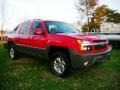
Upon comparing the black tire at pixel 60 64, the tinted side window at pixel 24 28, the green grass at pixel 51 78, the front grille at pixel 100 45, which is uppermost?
the tinted side window at pixel 24 28

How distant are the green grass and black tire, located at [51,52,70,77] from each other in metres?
0.19

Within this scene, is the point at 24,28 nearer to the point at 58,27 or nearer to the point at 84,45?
the point at 58,27

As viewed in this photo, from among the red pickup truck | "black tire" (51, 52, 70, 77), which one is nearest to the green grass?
"black tire" (51, 52, 70, 77)

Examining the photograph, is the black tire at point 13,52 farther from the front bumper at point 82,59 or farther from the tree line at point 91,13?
the tree line at point 91,13

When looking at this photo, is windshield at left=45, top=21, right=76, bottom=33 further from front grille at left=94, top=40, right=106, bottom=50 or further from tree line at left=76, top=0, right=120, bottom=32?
tree line at left=76, top=0, right=120, bottom=32

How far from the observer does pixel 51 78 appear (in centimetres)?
645

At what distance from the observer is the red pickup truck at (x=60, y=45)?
582cm

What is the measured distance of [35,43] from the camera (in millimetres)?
7297

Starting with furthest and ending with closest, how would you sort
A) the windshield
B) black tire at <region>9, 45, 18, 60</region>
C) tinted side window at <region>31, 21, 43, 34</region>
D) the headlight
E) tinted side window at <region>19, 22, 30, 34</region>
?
black tire at <region>9, 45, 18, 60</region> < tinted side window at <region>19, 22, 30, 34</region> < tinted side window at <region>31, 21, 43, 34</region> < the windshield < the headlight

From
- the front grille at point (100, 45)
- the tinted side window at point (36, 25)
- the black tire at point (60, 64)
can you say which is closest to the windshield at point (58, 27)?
the tinted side window at point (36, 25)

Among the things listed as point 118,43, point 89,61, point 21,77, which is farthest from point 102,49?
point 118,43

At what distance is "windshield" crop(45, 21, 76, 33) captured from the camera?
7075mm

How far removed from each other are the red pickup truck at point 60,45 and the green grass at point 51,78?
1.58 ft

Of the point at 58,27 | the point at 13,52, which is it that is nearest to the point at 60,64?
the point at 58,27
